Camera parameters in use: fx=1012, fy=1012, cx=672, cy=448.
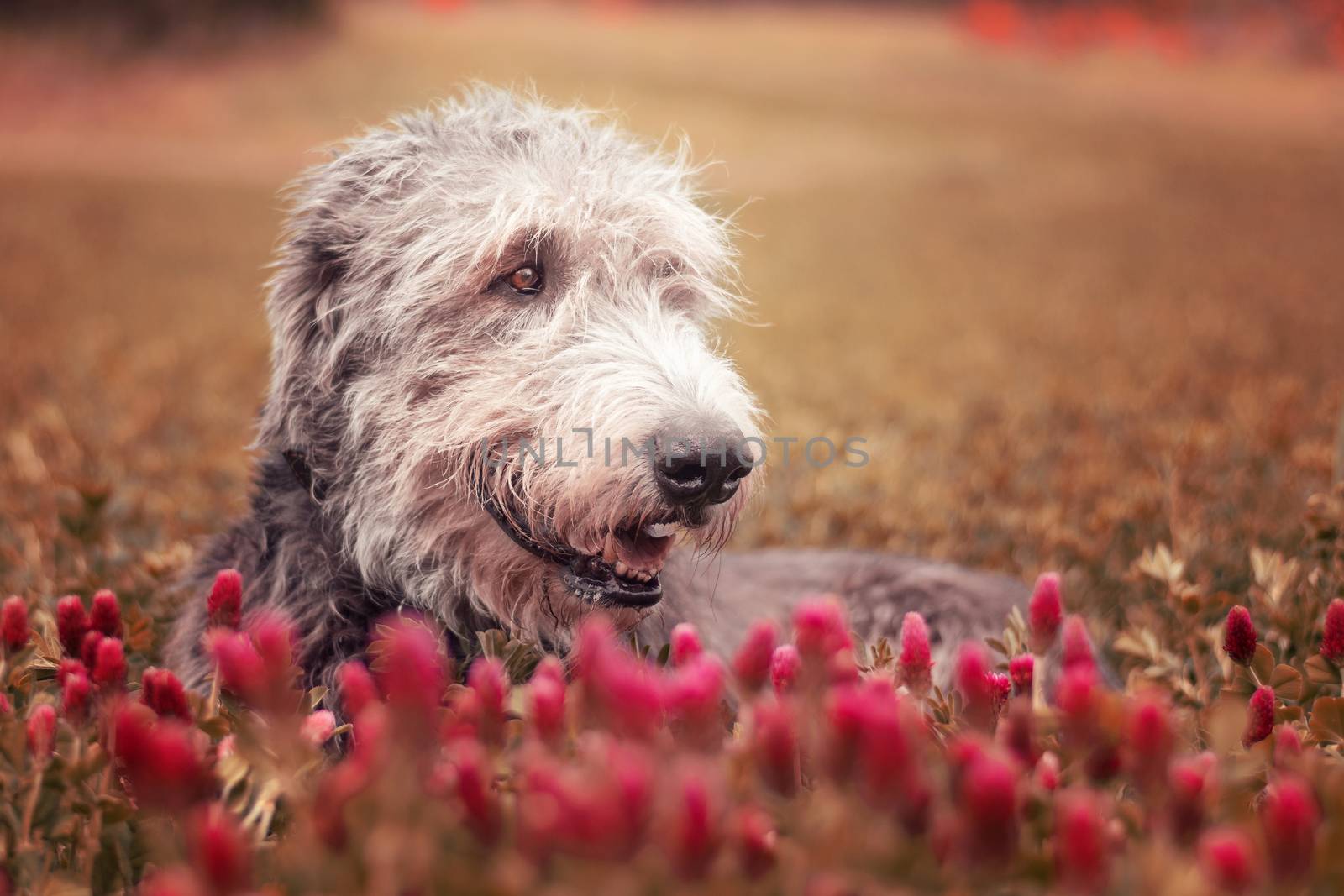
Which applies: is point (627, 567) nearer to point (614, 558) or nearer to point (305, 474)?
point (614, 558)

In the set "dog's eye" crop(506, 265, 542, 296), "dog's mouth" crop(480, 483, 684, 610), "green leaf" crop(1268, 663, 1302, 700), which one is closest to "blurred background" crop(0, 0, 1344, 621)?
"dog's eye" crop(506, 265, 542, 296)

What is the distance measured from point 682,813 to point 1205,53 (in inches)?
513

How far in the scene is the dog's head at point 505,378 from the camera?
296 centimetres

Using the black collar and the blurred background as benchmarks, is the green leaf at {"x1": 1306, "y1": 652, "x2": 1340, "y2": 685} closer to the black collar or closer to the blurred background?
the blurred background

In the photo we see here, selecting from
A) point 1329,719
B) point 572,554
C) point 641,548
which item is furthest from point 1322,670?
point 572,554

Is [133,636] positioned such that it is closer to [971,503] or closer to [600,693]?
[600,693]

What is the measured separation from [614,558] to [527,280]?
1.04m

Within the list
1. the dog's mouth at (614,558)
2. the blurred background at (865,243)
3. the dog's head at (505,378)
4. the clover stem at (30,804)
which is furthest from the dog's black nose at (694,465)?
the blurred background at (865,243)

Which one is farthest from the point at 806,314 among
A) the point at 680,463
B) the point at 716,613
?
the point at 680,463

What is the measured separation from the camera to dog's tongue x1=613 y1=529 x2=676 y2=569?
A: 301 cm

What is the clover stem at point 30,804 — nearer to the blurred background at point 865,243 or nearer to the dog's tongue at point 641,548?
the dog's tongue at point 641,548

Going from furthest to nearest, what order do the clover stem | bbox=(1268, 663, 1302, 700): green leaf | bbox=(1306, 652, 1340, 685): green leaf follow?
bbox=(1306, 652, 1340, 685): green leaf → bbox=(1268, 663, 1302, 700): green leaf → the clover stem

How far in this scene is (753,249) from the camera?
13750 millimetres

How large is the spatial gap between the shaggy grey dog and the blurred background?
2.92 feet
